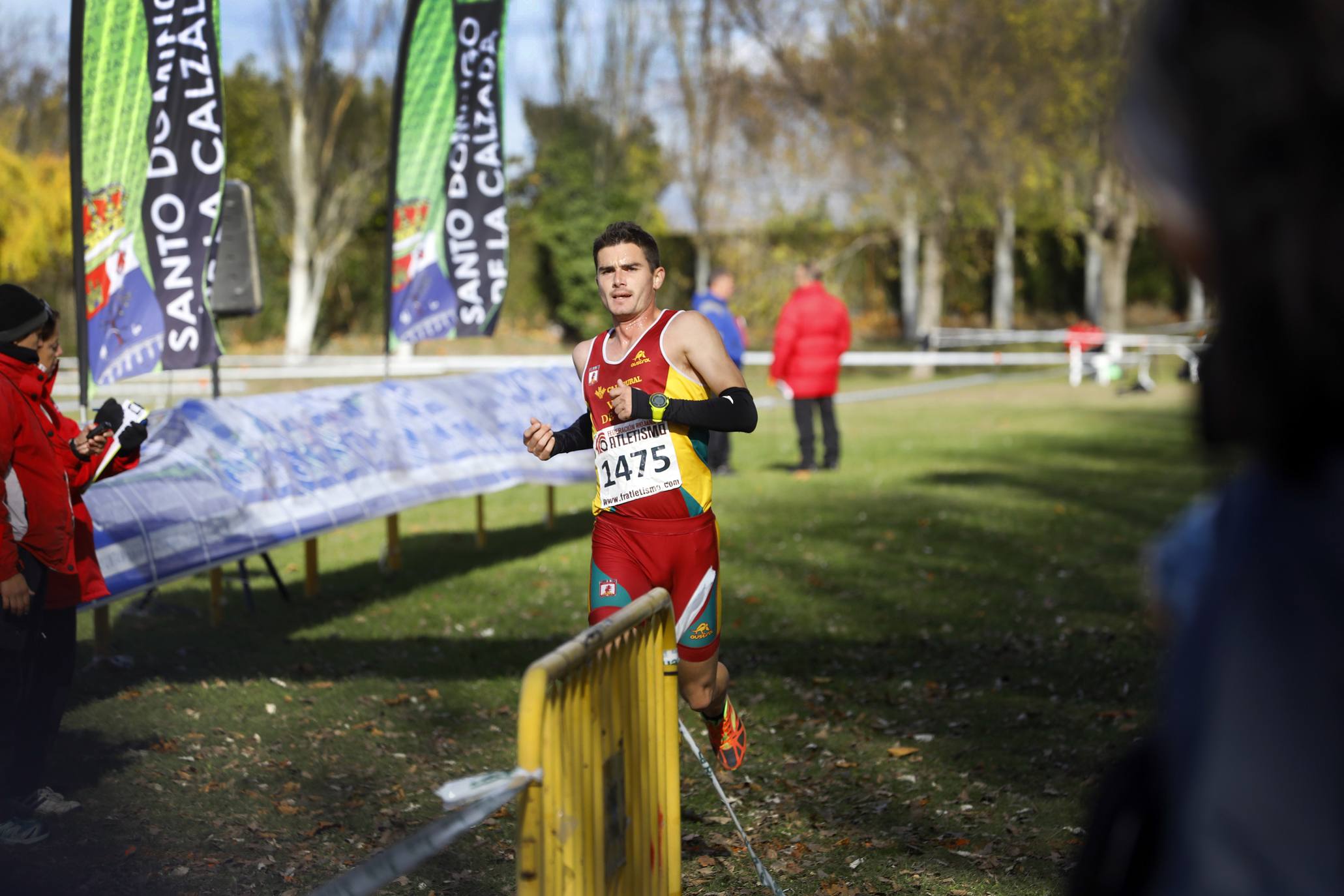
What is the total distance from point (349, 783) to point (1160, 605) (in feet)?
17.2

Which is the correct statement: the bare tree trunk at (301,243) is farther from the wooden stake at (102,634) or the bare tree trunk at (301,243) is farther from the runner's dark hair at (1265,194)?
the runner's dark hair at (1265,194)

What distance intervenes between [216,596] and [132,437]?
3.19m

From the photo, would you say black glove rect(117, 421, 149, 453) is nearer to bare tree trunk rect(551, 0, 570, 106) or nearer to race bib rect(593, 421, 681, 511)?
race bib rect(593, 421, 681, 511)

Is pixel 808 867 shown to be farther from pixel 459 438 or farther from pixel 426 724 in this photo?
pixel 459 438

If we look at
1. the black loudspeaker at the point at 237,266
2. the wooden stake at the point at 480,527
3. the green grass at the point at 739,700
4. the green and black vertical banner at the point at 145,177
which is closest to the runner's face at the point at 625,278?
the green grass at the point at 739,700

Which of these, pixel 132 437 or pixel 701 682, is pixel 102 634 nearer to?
pixel 132 437

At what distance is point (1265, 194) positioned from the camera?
47.5 inches

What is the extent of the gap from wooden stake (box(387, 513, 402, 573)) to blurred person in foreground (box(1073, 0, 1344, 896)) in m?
9.93

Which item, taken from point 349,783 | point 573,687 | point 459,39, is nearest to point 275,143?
point 459,39

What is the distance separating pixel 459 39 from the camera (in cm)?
1223

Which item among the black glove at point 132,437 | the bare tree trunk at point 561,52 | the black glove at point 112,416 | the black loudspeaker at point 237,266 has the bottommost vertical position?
the black glove at point 132,437

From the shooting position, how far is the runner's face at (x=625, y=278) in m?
5.22

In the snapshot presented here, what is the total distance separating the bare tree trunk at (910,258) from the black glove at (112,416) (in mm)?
32140

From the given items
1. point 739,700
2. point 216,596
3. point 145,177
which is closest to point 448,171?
point 145,177
